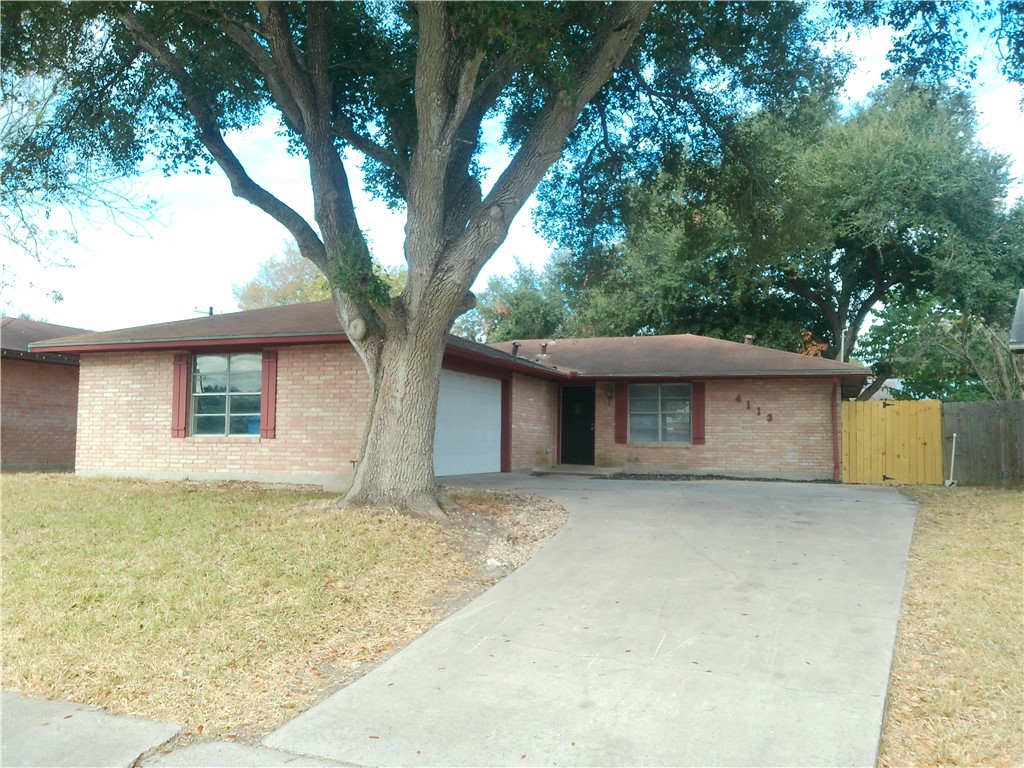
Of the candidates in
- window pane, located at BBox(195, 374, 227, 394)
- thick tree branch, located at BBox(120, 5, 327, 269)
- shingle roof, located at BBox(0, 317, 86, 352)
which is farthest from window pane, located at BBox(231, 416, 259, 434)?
shingle roof, located at BBox(0, 317, 86, 352)

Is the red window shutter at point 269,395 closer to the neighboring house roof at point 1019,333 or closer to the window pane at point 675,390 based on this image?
the window pane at point 675,390

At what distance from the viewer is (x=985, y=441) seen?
14.9 m

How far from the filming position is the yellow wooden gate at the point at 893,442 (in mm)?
15742

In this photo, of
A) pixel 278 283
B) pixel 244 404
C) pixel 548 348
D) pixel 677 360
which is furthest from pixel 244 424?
pixel 278 283

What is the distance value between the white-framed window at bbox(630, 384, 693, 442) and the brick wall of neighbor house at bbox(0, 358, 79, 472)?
1351 centimetres

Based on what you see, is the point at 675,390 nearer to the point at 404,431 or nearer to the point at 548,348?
the point at 548,348

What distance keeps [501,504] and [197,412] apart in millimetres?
7372

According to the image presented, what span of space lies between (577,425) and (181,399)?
A: 9.95 metres

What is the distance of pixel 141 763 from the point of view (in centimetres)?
378

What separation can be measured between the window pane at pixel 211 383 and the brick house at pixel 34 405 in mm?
4798

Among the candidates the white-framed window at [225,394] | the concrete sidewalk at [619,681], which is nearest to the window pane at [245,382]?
the white-framed window at [225,394]

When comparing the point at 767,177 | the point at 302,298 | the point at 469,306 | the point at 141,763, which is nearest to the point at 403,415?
the point at 469,306

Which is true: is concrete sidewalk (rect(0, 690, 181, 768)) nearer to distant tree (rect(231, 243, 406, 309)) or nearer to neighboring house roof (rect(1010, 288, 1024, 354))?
neighboring house roof (rect(1010, 288, 1024, 354))

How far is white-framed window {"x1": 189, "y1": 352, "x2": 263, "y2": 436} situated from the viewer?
14.3 m
